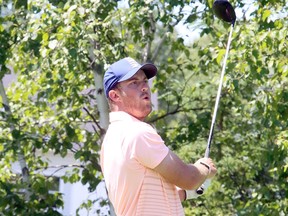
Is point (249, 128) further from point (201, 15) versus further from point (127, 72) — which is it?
point (127, 72)

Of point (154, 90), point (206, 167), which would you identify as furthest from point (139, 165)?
point (154, 90)

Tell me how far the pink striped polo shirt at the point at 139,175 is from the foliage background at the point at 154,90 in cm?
328

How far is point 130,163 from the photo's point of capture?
342 centimetres

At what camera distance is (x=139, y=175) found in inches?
135

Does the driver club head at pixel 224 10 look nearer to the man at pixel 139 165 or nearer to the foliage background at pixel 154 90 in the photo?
the man at pixel 139 165

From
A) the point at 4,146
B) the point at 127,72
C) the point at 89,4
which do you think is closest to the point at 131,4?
the point at 89,4

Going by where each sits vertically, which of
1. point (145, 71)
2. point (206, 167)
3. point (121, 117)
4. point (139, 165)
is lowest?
point (206, 167)

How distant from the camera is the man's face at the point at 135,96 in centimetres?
356

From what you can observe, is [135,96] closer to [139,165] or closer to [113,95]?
Result: [113,95]

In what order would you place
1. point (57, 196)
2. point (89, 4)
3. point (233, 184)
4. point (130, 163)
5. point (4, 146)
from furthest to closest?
point (233, 184) < point (57, 196) < point (4, 146) < point (89, 4) < point (130, 163)

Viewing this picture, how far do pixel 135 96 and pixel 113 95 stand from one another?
115 millimetres

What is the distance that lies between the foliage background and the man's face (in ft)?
10.2

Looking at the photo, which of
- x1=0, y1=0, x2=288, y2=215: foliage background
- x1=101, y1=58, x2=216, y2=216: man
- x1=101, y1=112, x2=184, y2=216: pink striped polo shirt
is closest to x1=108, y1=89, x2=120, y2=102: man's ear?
x1=101, y1=58, x2=216, y2=216: man

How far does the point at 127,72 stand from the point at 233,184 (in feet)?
19.9
